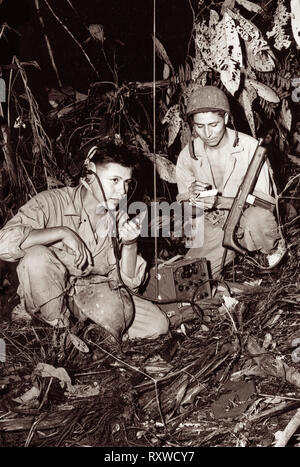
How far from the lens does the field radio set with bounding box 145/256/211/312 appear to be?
9.90 ft

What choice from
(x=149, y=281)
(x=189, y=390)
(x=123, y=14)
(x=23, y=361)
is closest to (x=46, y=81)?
(x=123, y=14)

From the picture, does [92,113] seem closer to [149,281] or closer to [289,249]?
[149,281]

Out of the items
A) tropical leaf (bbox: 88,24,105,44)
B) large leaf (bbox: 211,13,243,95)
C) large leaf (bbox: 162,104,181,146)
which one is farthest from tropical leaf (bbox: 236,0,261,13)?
tropical leaf (bbox: 88,24,105,44)

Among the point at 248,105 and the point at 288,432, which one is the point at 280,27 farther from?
the point at 288,432

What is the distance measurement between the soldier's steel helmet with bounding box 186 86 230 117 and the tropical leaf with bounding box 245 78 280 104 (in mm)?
252

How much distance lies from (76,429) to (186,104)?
1781 mm

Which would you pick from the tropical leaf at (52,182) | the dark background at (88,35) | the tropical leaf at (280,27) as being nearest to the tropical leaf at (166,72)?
the dark background at (88,35)

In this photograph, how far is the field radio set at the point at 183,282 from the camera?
9.90 feet

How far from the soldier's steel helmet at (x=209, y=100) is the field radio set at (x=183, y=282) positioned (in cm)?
75

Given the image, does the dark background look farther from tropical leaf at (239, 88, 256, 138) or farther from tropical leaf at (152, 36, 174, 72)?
tropical leaf at (239, 88, 256, 138)

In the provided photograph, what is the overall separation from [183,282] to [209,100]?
0.91 metres

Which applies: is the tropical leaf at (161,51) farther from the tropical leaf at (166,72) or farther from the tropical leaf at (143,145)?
the tropical leaf at (143,145)

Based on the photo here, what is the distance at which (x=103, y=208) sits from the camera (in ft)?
9.72

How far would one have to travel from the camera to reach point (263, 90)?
3266 mm
